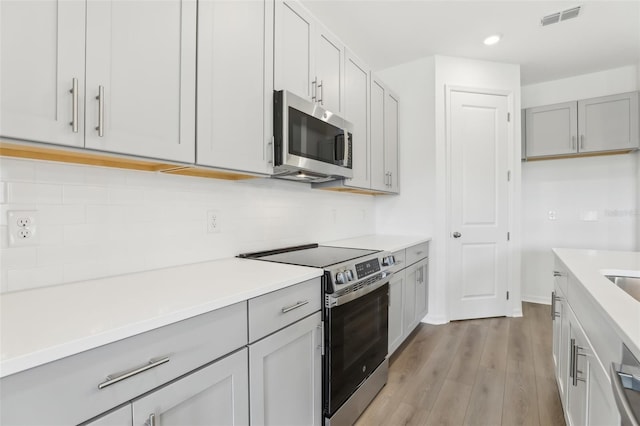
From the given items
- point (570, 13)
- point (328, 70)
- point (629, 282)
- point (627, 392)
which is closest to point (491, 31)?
point (570, 13)

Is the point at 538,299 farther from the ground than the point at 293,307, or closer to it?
closer to it

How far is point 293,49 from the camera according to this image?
186 centimetres

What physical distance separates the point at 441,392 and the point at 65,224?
2.25 metres

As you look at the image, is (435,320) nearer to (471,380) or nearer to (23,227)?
(471,380)

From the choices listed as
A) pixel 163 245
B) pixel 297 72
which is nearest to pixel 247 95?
pixel 297 72

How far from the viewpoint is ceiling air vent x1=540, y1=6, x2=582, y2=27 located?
2.54m

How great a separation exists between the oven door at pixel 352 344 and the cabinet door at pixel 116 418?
2.96 ft

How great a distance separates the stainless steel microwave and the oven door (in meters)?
0.81

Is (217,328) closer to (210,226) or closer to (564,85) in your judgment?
(210,226)

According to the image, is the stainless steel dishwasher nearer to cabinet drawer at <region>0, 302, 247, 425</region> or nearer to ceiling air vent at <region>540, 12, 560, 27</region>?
cabinet drawer at <region>0, 302, 247, 425</region>

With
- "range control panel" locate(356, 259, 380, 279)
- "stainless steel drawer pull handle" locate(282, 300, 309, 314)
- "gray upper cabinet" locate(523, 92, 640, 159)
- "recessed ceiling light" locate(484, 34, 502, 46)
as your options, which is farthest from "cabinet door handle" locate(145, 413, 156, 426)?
"gray upper cabinet" locate(523, 92, 640, 159)

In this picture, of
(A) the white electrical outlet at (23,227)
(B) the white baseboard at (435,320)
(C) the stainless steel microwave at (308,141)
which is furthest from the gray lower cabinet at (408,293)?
(A) the white electrical outlet at (23,227)

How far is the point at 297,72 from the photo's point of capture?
6.20 feet

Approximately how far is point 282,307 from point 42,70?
1098mm
